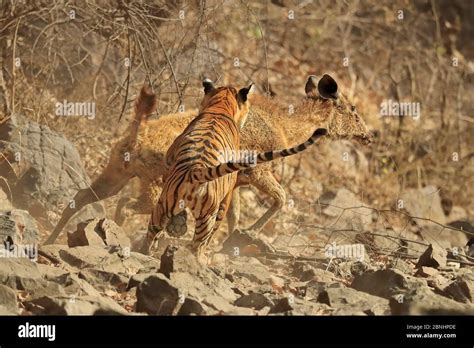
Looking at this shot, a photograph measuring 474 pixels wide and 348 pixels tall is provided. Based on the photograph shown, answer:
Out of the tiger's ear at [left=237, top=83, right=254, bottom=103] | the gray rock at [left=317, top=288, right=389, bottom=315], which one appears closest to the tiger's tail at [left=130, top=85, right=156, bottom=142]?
the tiger's ear at [left=237, top=83, right=254, bottom=103]

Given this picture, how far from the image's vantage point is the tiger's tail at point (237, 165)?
9.40 m

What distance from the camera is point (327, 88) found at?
14.5 m

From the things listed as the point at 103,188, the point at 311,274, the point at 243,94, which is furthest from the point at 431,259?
the point at 103,188

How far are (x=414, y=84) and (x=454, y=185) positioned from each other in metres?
2.86

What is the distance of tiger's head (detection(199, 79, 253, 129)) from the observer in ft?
39.1

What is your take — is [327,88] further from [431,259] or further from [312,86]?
[431,259]

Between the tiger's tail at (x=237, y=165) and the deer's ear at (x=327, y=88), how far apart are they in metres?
4.62

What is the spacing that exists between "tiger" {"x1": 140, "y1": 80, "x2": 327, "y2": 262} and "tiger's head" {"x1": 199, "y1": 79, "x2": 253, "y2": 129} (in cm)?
29

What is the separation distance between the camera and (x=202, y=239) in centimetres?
1068

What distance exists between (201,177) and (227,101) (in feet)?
6.96

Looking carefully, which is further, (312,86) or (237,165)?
(312,86)

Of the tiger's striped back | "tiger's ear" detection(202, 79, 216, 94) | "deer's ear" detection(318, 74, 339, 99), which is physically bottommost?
the tiger's striped back

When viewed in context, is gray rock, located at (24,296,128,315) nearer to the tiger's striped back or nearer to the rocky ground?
the rocky ground
